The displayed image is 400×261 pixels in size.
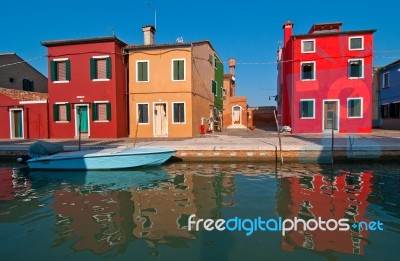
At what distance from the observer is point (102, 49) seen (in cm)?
1723

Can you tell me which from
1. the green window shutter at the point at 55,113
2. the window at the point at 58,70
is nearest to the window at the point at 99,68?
the window at the point at 58,70

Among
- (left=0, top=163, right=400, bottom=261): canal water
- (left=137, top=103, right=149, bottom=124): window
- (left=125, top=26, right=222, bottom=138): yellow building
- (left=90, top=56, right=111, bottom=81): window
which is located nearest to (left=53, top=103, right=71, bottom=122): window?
(left=90, top=56, right=111, bottom=81): window

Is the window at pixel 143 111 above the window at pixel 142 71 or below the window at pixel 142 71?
below

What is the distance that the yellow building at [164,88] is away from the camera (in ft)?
56.9

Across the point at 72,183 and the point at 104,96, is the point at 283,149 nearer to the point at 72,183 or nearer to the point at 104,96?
the point at 72,183

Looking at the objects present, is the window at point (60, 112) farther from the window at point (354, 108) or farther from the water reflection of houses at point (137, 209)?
the window at point (354, 108)

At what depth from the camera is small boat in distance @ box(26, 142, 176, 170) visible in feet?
33.2

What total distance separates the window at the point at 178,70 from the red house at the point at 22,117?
9.39m

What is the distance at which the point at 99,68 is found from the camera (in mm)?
17547

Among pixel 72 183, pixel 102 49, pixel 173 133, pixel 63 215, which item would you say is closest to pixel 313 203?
pixel 63 215

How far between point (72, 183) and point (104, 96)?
9750mm

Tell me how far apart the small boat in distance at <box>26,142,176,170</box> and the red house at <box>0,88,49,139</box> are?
8989 mm

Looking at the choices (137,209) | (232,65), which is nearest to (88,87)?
(137,209)

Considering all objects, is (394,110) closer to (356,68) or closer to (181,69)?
(356,68)
